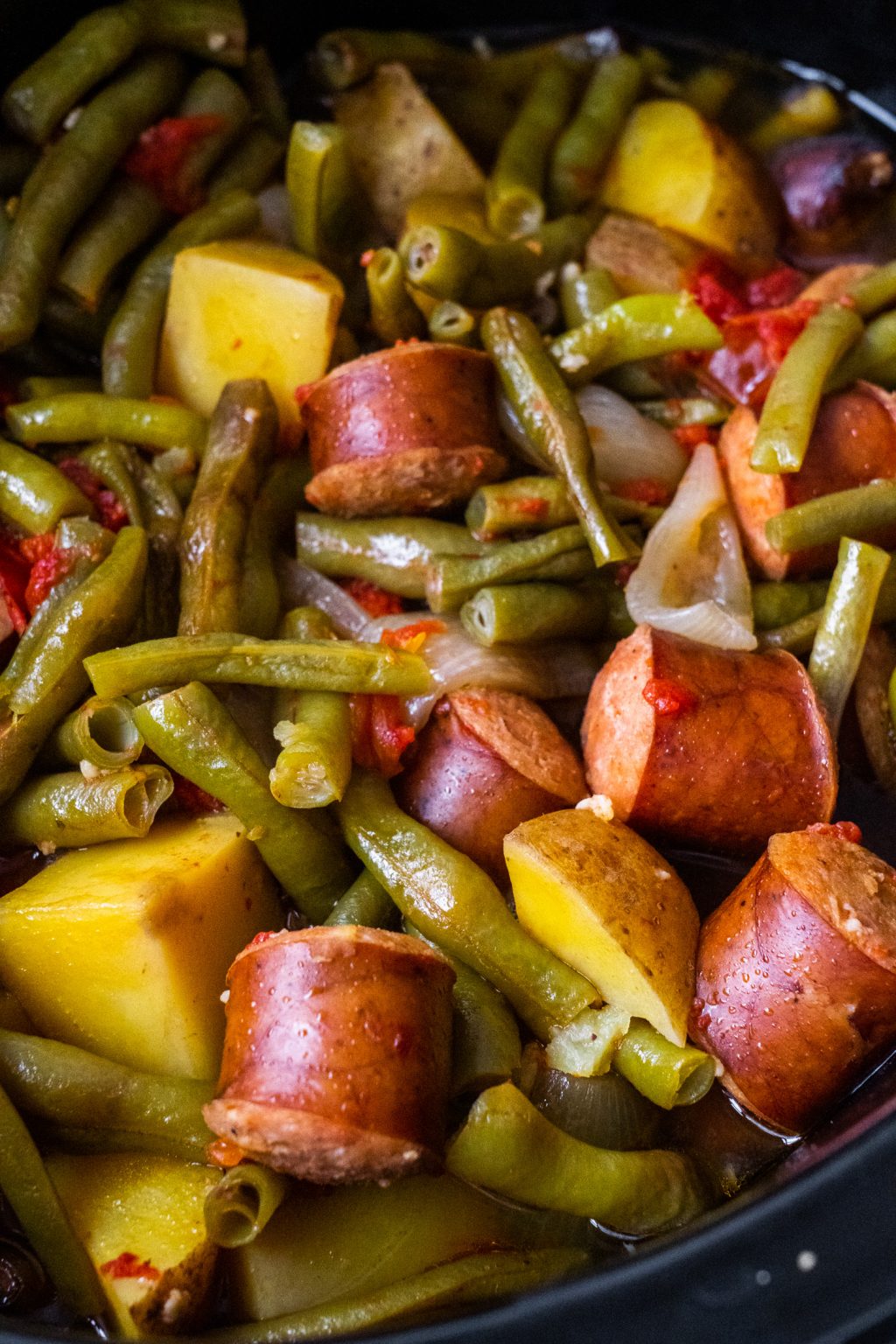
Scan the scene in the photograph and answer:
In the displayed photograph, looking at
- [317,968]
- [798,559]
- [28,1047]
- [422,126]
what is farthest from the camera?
[422,126]

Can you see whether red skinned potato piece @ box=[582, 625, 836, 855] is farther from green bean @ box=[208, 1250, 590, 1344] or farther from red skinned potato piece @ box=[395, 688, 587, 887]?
green bean @ box=[208, 1250, 590, 1344]

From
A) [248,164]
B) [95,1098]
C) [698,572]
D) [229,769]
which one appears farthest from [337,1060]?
[248,164]

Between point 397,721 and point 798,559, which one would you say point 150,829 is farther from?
point 798,559

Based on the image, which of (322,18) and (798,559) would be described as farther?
(322,18)

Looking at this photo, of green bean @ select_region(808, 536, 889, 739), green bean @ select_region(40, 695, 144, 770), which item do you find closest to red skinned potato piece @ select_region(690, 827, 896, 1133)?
green bean @ select_region(808, 536, 889, 739)

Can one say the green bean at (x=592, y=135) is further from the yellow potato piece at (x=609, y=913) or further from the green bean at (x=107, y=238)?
the yellow potato piece at (x=609, y=913)

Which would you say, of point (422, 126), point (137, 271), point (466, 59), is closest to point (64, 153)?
point (137, 271)
